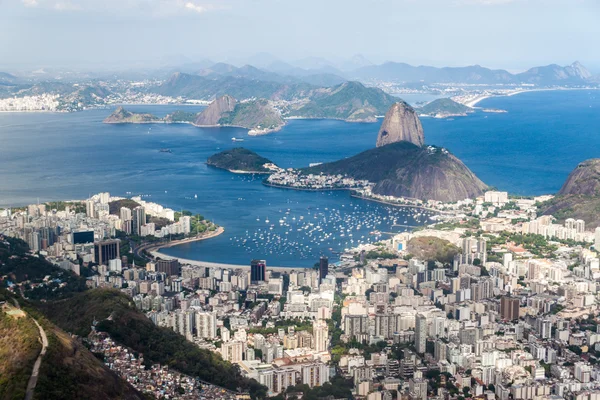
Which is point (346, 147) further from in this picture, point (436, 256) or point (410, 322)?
point (410, 322)

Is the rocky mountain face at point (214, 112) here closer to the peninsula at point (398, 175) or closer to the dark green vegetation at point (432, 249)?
the peninsula at point (398, 175)

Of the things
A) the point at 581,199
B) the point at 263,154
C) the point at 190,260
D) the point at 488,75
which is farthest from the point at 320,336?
the point at 488,75

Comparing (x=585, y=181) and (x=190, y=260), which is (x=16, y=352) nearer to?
(x=190, y=260)

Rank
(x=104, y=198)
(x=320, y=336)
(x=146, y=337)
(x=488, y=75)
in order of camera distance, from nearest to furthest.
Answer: (x=146, y=337), (x=320, y=336), (x=104, y=198), (x=488, y=75)

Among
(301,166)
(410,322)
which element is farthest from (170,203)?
(410,322)

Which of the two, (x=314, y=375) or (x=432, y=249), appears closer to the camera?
(x=314, y=375)

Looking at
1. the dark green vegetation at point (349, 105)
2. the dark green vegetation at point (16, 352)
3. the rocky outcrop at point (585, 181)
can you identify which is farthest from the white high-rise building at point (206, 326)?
the dark green vegetation at point (349, 105)
